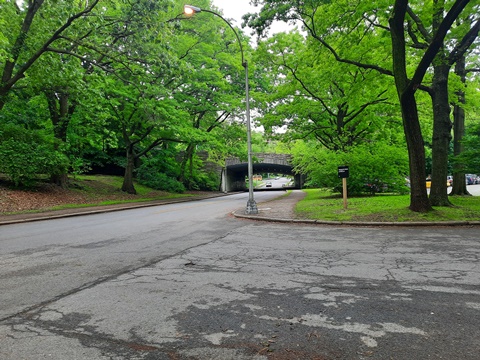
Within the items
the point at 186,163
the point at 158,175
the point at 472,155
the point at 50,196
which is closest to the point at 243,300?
the point at 472,155

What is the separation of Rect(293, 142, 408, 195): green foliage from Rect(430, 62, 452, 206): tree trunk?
20.6 ft

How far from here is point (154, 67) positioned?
15461 millimetres

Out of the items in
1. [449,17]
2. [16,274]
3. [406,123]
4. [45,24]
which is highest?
[45,24]

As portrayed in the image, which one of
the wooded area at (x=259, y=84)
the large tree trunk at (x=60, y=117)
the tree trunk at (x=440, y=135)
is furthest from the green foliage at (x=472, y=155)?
the large tree trunk at (x=60, y=117)

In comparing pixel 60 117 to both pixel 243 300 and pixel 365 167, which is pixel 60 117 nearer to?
pixel 365 167

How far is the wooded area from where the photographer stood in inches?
469

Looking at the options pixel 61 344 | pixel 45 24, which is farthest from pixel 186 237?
pixel 45 24

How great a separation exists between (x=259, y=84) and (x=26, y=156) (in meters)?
19.5

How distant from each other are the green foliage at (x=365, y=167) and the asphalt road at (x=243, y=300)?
12.5 m

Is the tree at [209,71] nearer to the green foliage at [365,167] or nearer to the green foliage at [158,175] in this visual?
the green foliage at [158,175]

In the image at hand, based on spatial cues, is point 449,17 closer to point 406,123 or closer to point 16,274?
point 406,123

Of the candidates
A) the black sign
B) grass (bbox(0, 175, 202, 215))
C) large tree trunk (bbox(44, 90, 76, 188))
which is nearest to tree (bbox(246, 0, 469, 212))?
the black sign

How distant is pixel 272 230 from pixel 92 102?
1633 centimetres

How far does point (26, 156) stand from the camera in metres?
18.0
